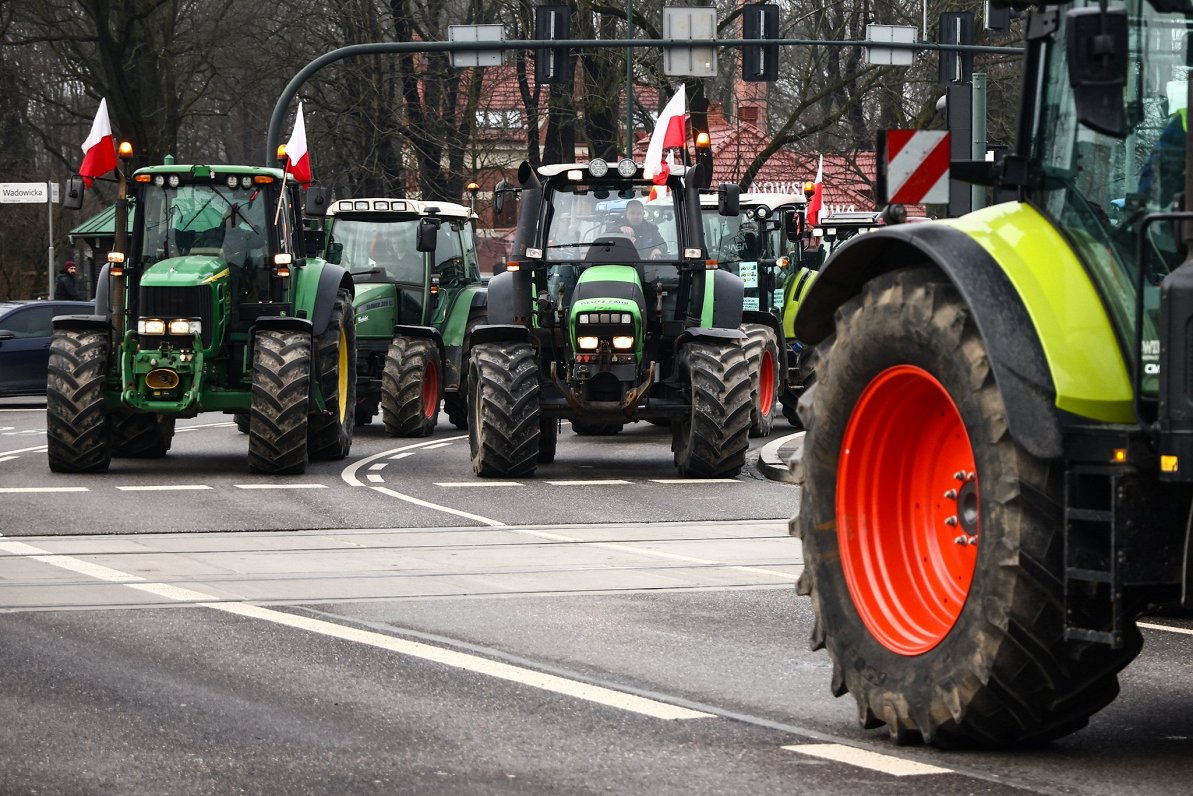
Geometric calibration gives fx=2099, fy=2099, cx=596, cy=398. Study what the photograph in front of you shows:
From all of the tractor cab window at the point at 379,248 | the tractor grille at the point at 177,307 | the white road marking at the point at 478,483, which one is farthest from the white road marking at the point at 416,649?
the tractor cab window at the point at 379,248

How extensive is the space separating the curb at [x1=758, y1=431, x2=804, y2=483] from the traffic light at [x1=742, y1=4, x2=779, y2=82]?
10.7m

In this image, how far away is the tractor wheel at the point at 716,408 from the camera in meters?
17.1

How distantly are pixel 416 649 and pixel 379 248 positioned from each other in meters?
16.1

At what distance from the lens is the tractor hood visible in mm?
17859

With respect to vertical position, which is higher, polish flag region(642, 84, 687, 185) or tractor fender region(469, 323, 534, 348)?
polish flag region(642, 84, 687, 185)

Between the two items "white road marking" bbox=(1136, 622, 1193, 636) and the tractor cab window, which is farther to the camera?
the tractor cab window

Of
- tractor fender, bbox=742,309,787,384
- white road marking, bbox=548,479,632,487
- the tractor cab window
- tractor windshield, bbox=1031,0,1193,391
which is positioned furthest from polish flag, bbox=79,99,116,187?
tractor windshield, bbox=1031,0,1193,391

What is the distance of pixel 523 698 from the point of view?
23.5ft

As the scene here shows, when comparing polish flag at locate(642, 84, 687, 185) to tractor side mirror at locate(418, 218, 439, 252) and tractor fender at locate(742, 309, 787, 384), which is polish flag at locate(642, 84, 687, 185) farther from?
tractor side mirror at locate(418, 218, 439, 252)

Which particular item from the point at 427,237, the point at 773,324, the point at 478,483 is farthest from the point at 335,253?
the point at 478,483

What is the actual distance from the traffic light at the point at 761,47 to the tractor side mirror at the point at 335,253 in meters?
10.0

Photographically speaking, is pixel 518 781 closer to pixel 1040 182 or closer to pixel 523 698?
pixel 523 698

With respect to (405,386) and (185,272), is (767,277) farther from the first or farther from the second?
(185,272)

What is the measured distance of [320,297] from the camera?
1909cm
